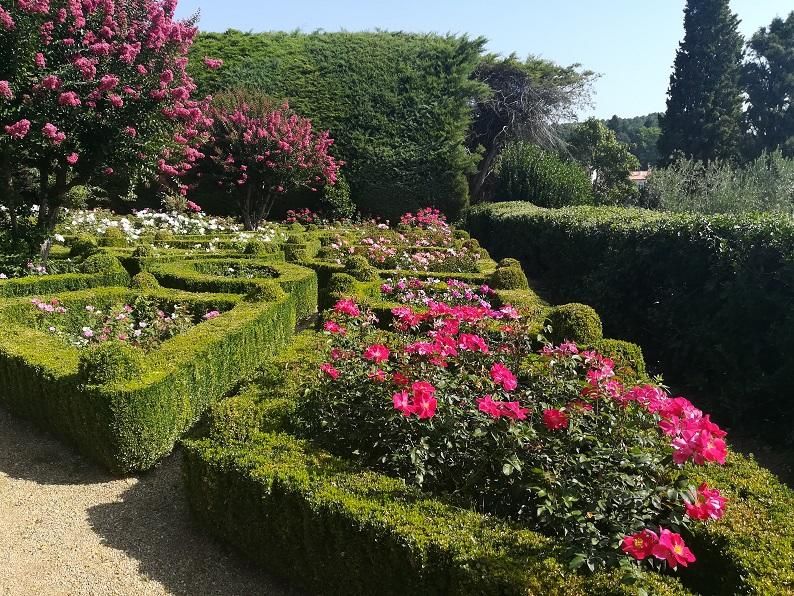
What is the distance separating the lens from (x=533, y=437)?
2.52 m

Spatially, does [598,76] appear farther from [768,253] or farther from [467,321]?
[467,321]

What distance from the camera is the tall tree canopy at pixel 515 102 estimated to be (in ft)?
78.5

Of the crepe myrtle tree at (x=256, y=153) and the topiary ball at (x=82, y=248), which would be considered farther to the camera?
the crepe myrtle tree at (x=256, y=153)

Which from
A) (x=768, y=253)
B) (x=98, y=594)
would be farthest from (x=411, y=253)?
(x=98, y=594)

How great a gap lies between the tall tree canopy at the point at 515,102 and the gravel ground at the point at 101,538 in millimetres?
21546

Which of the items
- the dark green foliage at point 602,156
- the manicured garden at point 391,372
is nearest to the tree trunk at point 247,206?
the manicured garden at point 391,372

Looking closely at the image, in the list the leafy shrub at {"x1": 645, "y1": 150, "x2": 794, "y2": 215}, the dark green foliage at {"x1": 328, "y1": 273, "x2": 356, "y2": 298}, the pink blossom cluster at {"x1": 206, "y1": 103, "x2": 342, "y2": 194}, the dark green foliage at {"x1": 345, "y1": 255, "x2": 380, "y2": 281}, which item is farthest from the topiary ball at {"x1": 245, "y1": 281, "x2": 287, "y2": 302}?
the leafy shrub at {"x1": 645, "y1": 150, "x2": 794, "y2": 215}

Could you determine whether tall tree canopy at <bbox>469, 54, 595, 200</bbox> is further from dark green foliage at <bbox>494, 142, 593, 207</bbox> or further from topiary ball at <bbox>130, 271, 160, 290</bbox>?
topiary ball at <bbox>130, 271, 160, 290</bbox>

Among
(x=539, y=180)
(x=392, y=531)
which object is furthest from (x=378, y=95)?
(x=392, y=531)

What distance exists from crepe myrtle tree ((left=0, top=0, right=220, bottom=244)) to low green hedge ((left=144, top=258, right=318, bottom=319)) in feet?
4.74

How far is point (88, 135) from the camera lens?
300 inches

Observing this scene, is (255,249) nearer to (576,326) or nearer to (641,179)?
(576,326)

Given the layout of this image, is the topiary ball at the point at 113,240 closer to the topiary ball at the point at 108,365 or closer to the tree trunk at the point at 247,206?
the tree trunk at the point at 247,206

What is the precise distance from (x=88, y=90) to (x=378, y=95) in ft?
50.1
